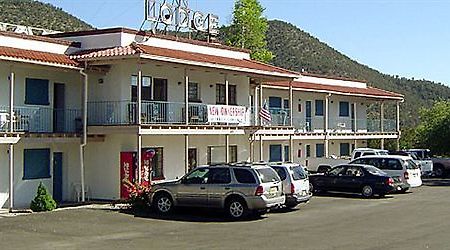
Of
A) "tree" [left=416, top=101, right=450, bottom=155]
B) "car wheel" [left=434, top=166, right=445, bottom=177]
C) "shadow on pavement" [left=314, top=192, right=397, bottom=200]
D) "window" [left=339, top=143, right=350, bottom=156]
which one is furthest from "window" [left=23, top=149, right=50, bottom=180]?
"tree" [left=416, top=101, right=450, bottom=155]

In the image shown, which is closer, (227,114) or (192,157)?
(227,114)

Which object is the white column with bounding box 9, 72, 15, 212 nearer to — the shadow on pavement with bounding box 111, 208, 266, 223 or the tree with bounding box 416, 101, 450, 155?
the shadow on pavement with bounding box 111, 208, 266, 223

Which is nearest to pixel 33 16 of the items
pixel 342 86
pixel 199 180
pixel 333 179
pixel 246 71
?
pixel 342 86

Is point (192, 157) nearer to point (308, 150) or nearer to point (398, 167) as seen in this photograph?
point (398, 167)

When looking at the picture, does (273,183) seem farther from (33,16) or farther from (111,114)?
(33,16)

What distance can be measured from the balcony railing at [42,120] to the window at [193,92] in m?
5.88

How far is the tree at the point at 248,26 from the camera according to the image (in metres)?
64.8

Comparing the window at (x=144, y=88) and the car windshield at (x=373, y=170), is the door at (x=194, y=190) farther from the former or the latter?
the car windshield at (x=373, y=170)

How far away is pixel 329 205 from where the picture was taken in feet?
89.0

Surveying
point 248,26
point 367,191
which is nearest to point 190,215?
point 367,191

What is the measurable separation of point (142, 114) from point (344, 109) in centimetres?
2426

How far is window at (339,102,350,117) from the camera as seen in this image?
4953 cm

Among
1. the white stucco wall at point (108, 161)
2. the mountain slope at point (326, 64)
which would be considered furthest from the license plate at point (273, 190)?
the mountain slope at point (326, 64)

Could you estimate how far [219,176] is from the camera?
22781 mm
